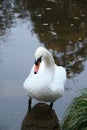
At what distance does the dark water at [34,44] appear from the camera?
686 centimetres

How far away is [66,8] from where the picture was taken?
12.5 m

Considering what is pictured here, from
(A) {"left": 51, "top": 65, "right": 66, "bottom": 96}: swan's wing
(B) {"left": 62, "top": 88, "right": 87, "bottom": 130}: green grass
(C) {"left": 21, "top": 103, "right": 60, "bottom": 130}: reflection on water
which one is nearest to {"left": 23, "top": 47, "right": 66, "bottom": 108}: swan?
(A) {"left": 51, "top": 65, "right": 66, "bottom": 96}: swan's wing

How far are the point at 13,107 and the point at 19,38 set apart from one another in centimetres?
348

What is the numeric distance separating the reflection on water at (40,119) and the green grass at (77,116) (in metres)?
0.93

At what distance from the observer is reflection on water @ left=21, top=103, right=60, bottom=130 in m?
6.25

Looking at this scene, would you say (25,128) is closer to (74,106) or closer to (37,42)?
(74,106)

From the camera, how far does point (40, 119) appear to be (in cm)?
646

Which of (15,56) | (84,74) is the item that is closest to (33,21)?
(15,56)

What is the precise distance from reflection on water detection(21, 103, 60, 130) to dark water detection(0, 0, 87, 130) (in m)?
0.08

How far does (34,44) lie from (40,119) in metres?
3.31

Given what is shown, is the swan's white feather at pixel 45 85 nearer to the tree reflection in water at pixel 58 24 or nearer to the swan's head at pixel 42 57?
the swan's head at pixel 42 57

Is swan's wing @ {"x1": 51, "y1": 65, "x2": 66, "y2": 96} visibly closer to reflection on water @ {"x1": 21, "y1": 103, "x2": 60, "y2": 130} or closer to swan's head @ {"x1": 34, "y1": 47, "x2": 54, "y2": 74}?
swan's head @ {"x1": 34, "y1": 47, "x2": 54, "y2": 74}

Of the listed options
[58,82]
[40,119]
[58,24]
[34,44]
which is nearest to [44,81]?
[58,82]

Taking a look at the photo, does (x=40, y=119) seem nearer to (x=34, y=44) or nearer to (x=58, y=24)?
(x=34, y=44)
